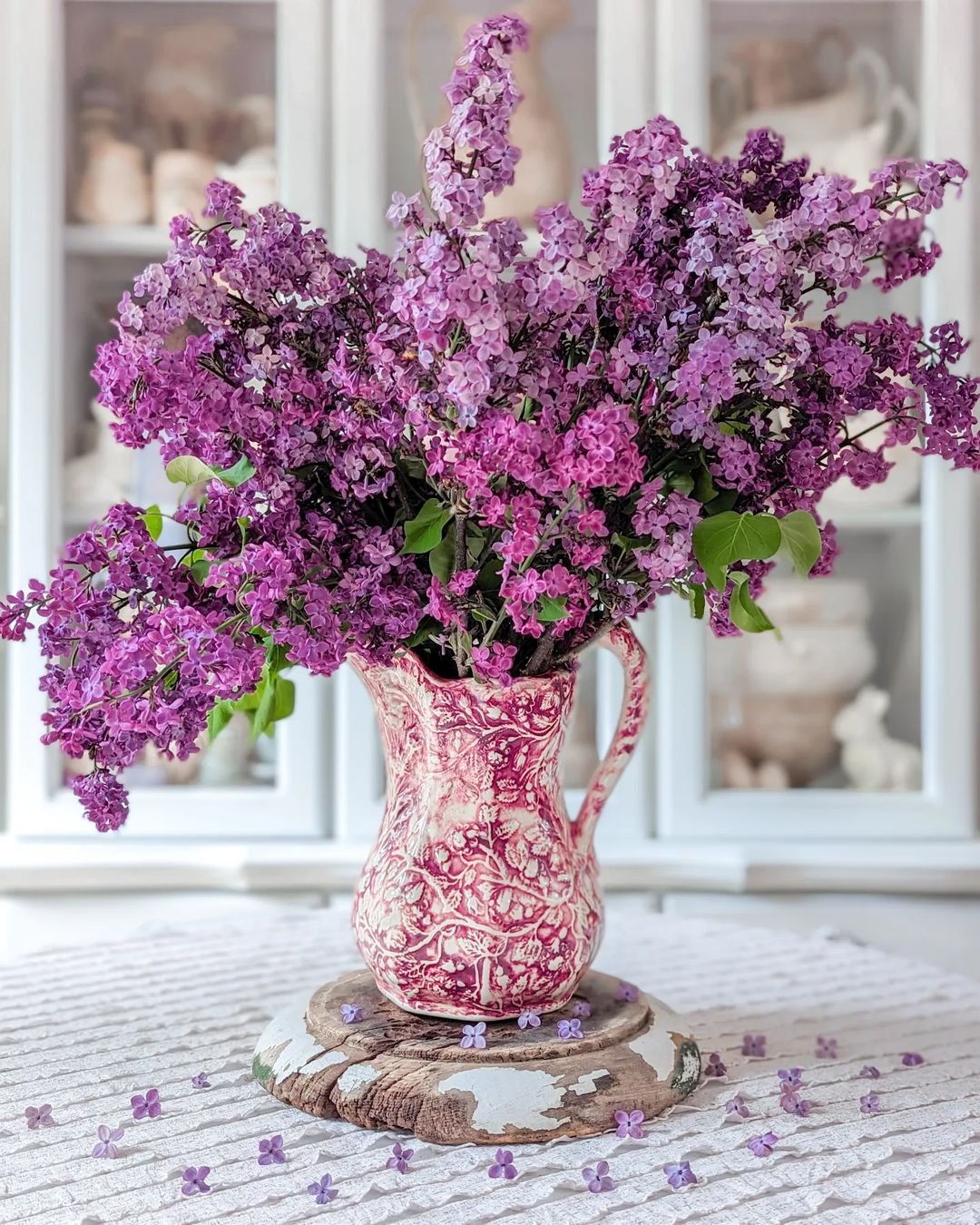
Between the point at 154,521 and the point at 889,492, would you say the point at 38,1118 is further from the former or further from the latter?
the point at 889,492

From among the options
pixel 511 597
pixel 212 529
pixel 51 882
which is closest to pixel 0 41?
pixel 51 882

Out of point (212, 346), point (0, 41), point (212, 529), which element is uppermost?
point (0, 41)

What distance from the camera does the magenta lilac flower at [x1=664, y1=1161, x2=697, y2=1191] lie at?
2.15ft

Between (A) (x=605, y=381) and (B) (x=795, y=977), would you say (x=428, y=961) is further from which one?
(B) (x=795, y=977)

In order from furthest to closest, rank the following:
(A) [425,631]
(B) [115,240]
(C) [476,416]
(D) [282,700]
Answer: (B) [115,240] < (D) [282,700] < (A) [425,631] < (C) [476,416]

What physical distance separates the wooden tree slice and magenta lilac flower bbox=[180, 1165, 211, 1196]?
89 mm

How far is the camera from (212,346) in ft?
2.21

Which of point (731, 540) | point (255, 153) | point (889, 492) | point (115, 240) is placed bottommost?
point (731, 540)

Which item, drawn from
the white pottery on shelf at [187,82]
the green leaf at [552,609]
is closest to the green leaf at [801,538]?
the green leaf at [552,609]

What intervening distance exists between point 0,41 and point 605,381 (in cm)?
124

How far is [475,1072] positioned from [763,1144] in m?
0.17

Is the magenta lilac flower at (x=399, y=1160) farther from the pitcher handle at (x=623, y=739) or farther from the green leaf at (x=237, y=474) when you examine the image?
the green leaf at (x=237, y=474)

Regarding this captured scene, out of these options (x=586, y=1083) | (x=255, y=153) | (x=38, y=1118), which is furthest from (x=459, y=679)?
(x=255, y=153)

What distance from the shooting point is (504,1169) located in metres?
0.66
